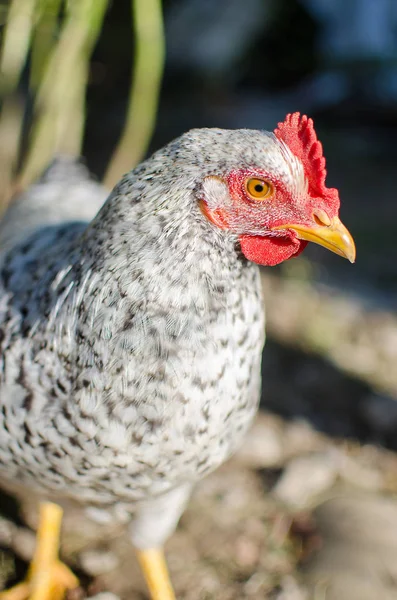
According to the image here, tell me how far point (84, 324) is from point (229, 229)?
44cm

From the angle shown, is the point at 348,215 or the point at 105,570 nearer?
the point at 105,570

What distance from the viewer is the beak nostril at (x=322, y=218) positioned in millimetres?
1706

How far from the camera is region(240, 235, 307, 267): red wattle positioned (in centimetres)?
172

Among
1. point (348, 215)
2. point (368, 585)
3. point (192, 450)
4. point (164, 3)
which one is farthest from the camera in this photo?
point (164, 3)

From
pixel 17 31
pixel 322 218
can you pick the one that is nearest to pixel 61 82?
pixel 17 31

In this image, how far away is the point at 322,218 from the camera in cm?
171

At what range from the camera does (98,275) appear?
1.73 m

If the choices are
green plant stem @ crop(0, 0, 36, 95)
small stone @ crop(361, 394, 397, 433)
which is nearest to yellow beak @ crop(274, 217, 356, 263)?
green plant stem @ crop(0, 0, 36, 95)

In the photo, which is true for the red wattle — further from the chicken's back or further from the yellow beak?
the chicken's back

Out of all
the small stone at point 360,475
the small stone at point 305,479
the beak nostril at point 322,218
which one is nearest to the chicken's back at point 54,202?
the beak nostril at point 322,218

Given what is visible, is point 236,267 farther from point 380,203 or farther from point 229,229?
point 380,203

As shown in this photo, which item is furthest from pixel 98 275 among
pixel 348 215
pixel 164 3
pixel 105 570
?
pixel 164 3

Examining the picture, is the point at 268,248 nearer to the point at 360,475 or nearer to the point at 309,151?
the point at 309,151

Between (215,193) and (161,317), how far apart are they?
326 mm
